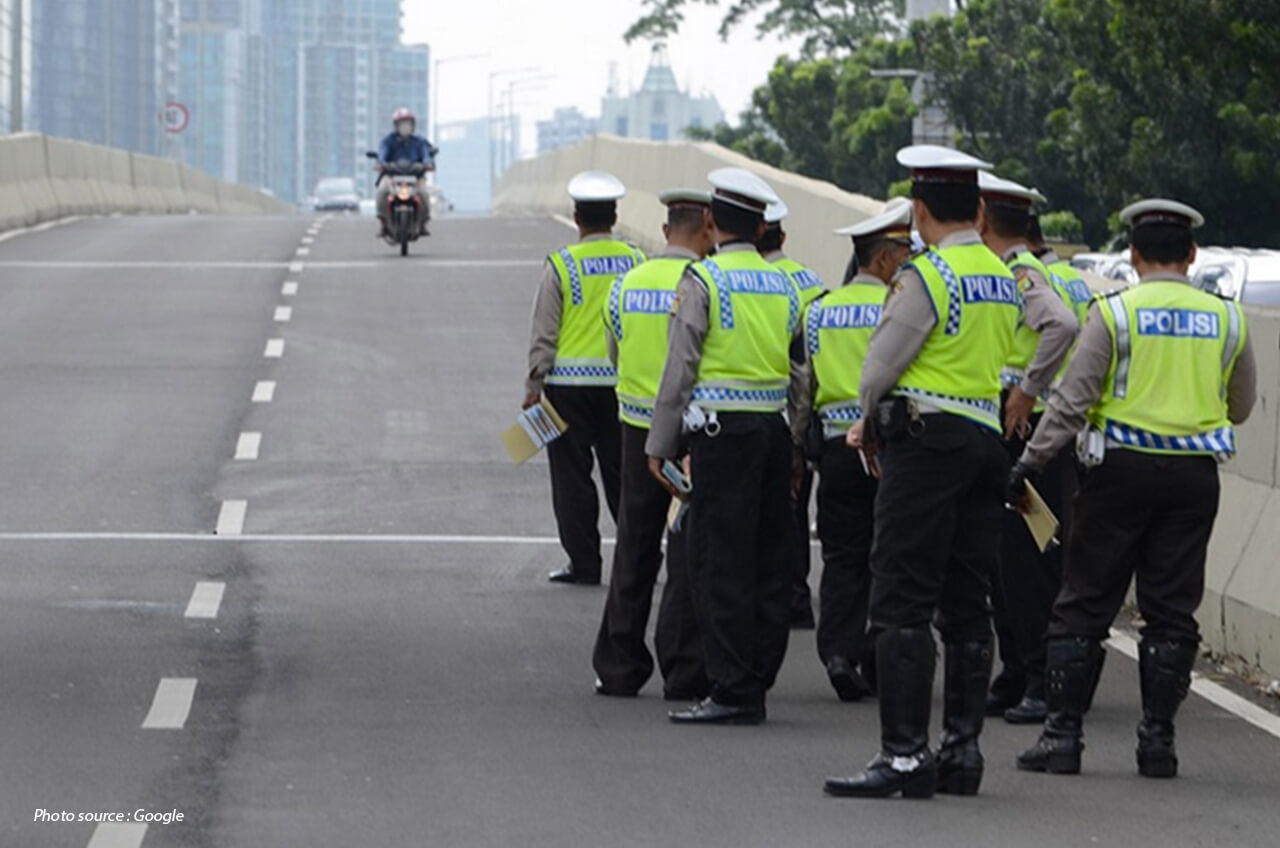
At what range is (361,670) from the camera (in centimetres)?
1087

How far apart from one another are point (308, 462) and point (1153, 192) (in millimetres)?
22031

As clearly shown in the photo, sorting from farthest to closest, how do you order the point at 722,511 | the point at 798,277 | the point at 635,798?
1. the point at 798,277
2. the point at 722,511
3. the point at 635,798

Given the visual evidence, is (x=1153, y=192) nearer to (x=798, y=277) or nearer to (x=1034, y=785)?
(x=798, y=277)

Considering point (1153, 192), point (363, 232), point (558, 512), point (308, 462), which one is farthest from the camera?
point (363, 232)

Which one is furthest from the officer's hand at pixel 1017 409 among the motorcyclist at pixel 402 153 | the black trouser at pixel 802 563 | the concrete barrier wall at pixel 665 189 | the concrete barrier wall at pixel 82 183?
the concrete barrier wall at pixel 82 183

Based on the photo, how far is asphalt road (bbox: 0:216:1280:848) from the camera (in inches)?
321

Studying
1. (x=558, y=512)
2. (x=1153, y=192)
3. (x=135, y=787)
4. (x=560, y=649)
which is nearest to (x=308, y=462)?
(x=558, y=512)

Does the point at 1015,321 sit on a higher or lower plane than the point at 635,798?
higher

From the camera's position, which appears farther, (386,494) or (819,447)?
(386,494)

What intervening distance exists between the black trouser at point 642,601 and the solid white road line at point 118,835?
2960 mm

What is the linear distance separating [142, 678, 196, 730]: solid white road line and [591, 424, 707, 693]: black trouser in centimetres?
159

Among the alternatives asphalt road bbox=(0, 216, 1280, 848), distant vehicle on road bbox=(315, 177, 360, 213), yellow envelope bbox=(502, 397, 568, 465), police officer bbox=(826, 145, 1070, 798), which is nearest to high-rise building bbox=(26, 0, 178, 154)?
distant vehicle on road bbox=(315, 177, 360, 213)

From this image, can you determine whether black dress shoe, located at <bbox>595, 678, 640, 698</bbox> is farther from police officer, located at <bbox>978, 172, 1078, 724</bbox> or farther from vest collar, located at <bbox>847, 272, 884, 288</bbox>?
vest collar, located at <bbox>847, 272, 884, 288</bbox>

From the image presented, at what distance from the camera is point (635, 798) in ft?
27.7
